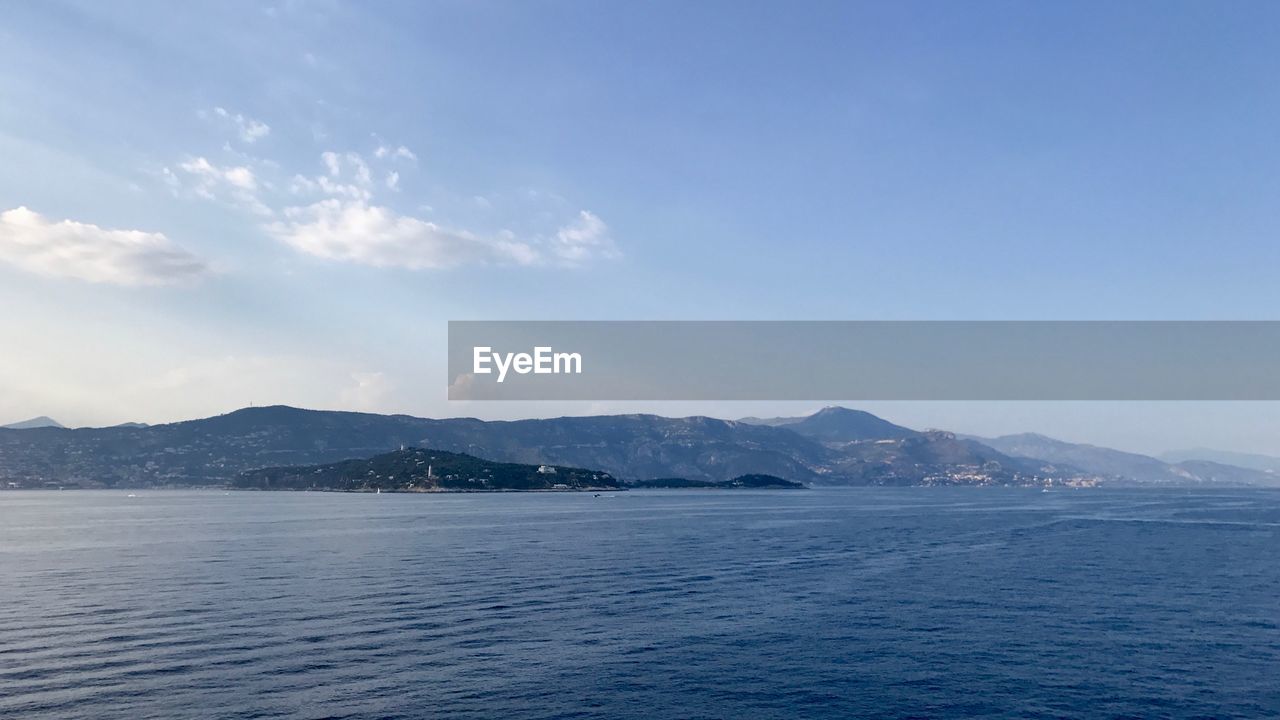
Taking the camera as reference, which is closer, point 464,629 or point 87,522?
point 464,629

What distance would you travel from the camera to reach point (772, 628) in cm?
5538

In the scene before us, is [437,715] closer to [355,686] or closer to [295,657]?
[355,686]

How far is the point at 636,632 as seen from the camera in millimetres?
53781

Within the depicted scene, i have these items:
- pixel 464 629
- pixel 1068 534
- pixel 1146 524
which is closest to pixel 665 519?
pixel 1068 534

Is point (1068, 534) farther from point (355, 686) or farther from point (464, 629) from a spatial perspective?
point (355, 686)

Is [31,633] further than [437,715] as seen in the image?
Yes

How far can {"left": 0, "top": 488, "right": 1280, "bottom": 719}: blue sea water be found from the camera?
38.7m

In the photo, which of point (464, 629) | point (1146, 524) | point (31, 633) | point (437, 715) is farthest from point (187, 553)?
point (1146, 524)

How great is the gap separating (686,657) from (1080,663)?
78.9 ft

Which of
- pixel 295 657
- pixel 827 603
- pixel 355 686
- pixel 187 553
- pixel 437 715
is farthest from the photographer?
pixel 187 553

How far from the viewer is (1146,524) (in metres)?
165

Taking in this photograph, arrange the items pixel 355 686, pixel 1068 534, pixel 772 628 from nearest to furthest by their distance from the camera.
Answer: pixel 355 686 → pixel 772 628 → pixel 1068 534

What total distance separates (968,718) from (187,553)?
99.8 metres

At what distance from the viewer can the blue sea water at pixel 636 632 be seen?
3869 cm
